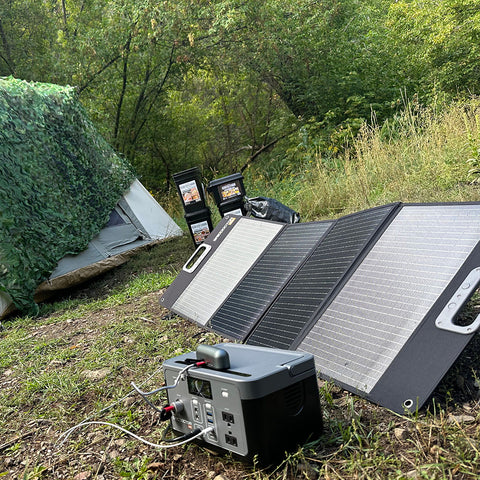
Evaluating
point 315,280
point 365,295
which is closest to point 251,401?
point 365,295

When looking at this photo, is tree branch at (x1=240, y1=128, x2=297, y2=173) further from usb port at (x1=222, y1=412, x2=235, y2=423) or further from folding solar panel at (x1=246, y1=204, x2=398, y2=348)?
usb port at (x1=222, y1=412, x2=235, y2=423)

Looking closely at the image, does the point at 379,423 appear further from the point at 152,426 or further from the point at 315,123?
the point at 315,123

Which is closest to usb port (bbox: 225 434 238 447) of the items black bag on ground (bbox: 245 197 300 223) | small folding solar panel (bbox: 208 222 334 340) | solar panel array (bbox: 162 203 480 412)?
solar panel array (bbox: 162 203 480 412)

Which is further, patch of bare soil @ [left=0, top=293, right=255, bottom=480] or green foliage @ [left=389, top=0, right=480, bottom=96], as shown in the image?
green foliage @ [left=389, top=0, right=480, bottom=96]

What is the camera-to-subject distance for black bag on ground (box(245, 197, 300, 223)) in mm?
6176

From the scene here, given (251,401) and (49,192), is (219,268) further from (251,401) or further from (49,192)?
(49,192)

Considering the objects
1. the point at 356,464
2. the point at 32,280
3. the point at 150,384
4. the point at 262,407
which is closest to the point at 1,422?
the point at 150,384

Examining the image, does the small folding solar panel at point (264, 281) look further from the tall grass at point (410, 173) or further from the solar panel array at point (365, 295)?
the tall grass at point (410, 173)

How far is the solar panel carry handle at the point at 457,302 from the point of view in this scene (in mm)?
2000

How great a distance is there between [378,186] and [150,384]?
4.86 metres

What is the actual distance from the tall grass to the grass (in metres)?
0.03

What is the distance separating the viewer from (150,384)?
2.93 meters

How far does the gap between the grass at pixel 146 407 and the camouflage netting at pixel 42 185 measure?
626 mm

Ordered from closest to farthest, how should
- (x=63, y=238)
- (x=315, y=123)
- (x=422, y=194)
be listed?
1. (x=422, y=194)
2. (x=63, y=238)
3. (x=315, y=123)
